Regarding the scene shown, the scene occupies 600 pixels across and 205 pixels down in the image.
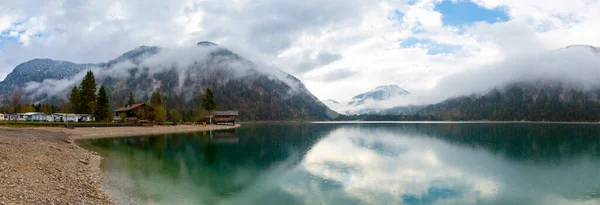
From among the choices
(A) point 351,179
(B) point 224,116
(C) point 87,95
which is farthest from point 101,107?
(A) point 351,179

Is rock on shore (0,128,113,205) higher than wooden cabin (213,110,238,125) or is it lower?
lower

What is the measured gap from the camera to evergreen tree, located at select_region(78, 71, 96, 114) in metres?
103

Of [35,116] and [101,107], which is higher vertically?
[101,107]

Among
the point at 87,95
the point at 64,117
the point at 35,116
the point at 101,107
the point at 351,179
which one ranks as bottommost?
the point at 351,179

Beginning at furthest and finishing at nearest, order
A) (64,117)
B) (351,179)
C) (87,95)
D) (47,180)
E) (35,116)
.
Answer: (35,116), (64,117), (87,95), (351,179), (47,180)

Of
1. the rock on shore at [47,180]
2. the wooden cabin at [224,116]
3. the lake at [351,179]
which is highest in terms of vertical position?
the wooden cabin at [224,116]

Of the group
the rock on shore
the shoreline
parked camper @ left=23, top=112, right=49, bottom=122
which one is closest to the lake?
the shoreline

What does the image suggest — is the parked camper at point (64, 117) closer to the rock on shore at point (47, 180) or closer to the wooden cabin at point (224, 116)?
the wooden cabin at point (224, 116)

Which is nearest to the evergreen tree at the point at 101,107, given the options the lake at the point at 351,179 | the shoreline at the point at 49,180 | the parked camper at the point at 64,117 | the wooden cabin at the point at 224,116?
the parked camper at the point at 64,117

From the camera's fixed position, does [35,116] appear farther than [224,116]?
No

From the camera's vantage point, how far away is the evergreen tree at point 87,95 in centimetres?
10271

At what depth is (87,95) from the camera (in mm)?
102625

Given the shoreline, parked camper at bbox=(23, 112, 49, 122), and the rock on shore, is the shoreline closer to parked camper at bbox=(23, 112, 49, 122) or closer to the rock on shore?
the rock on shore

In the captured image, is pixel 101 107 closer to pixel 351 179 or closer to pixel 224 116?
pixel 224 116
